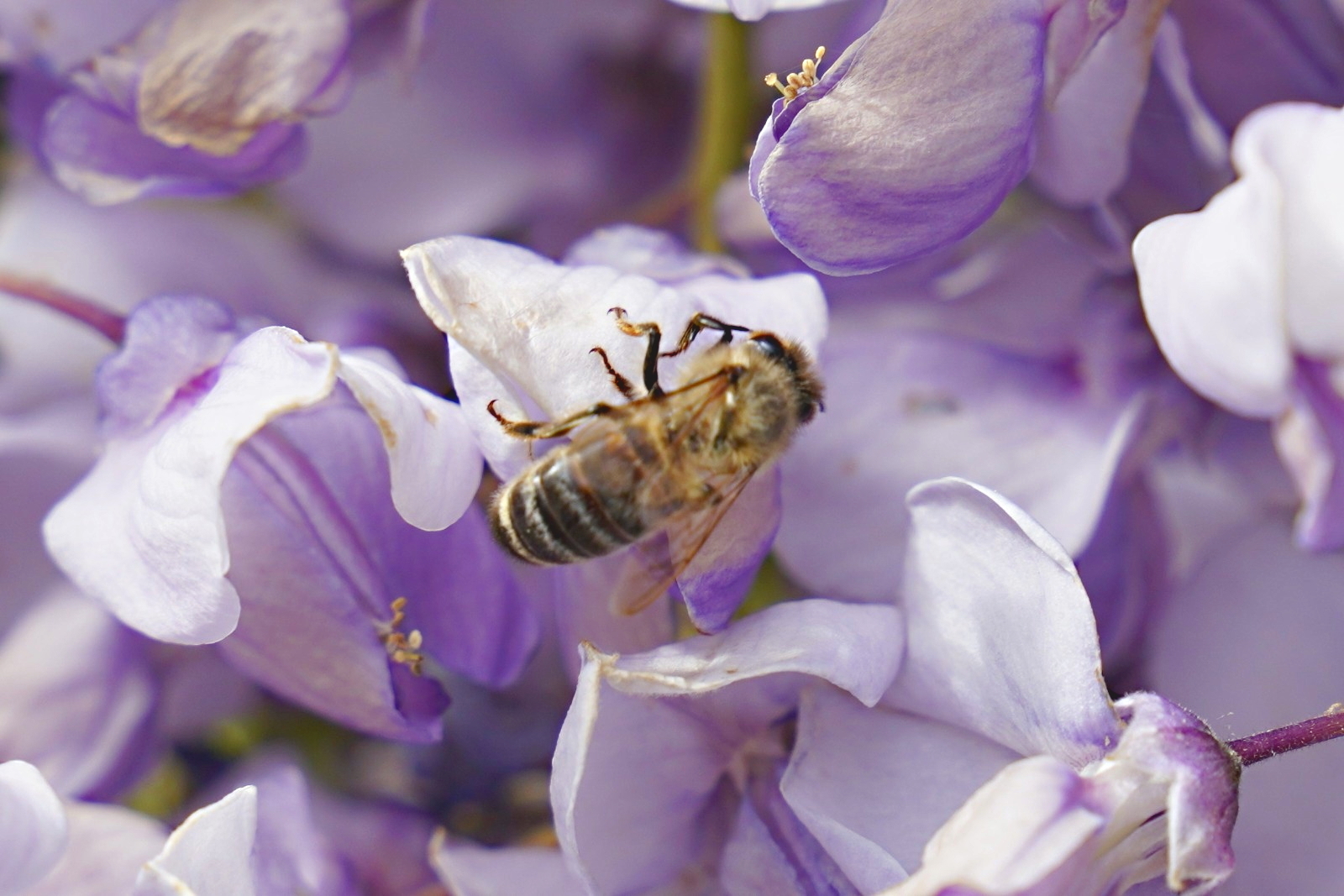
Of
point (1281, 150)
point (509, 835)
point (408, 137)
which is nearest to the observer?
point (1281, 150)

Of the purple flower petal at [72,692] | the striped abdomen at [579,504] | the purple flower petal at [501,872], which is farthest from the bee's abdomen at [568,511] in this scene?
the purple flower petal at [72,692]

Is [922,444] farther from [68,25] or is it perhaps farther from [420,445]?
[68,25]

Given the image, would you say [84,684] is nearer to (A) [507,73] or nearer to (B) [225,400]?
(B) [225,400]

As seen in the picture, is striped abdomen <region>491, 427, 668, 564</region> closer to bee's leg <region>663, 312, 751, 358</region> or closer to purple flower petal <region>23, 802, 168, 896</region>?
bee's leg <region>663, 312, 751, 358</region>

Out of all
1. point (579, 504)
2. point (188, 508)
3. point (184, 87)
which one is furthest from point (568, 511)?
point (184, 87)

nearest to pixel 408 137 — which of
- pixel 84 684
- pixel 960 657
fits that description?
pixel 84 684

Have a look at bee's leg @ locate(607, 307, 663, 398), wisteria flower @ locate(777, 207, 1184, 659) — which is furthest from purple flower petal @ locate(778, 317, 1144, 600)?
bee's leg @ locate(607, 307, 663, 398)
